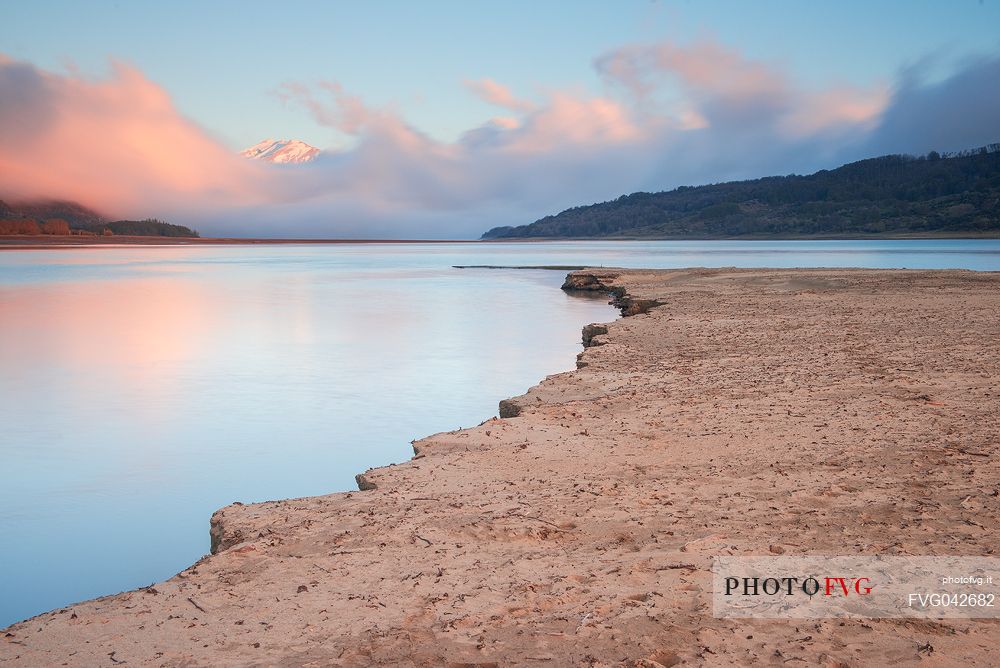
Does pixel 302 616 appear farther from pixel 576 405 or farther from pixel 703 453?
pixel 576 405

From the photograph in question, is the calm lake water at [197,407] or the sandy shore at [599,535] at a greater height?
the sandy shore at [599,535]

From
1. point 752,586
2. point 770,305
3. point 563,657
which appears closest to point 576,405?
point 752,586

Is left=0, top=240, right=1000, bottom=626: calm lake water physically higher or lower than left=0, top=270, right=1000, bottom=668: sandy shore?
lower

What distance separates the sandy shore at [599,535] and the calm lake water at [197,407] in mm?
1507

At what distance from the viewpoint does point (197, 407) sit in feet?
35.9

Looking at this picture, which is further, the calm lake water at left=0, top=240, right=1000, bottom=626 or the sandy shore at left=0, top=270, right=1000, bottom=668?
the calm lake water at left=0, top=240, right=1000, bottom=626

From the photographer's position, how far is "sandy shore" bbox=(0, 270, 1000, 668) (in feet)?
10.4

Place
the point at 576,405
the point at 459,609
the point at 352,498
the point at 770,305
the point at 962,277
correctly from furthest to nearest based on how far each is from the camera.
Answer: the point at 962,277, the point at 770,305, the point at 576,405, the point at 352,498, the point at 459,609

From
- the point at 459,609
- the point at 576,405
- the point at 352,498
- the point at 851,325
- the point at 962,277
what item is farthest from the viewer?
the point at 962,277

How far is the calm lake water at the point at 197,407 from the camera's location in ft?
19.9

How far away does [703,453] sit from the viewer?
19.3 feet

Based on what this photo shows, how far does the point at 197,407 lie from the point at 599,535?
8.19 meters

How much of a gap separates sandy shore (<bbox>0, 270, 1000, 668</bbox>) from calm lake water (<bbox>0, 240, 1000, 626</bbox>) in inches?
59.3

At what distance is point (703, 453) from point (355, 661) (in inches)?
140
